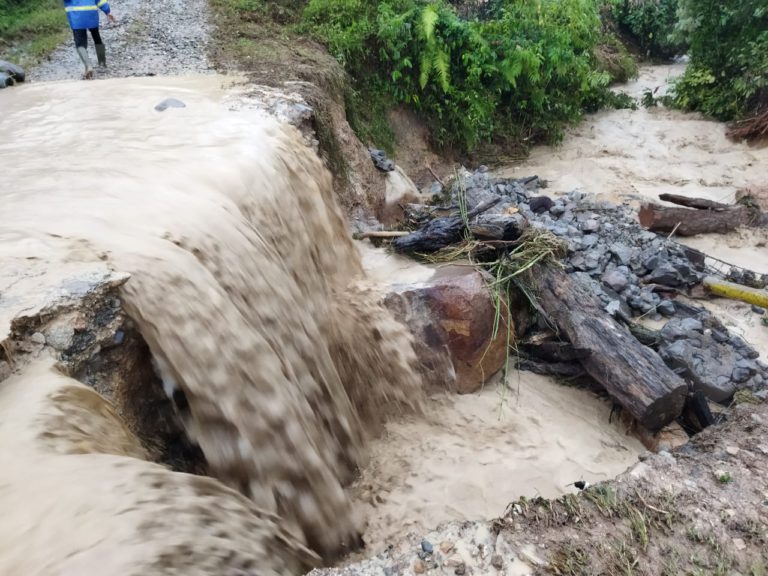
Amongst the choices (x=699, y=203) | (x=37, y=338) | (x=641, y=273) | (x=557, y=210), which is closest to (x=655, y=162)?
(x=699, y=203)

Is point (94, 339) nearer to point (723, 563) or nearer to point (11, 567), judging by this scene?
point (11, 567)

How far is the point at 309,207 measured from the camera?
4.73 meters

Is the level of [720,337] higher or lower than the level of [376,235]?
lower

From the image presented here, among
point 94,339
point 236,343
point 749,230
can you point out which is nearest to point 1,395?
point 94,339

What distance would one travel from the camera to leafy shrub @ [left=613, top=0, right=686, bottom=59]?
12812mm

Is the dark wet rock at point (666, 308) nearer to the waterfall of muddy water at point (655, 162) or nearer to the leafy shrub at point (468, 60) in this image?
the waterfall of muddy water at point (655, 162)

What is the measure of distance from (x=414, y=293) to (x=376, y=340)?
1.62 ft

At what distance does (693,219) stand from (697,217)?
6 centimetres

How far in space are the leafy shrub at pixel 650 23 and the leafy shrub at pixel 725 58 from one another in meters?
3.62

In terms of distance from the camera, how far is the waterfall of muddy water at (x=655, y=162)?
300 inches

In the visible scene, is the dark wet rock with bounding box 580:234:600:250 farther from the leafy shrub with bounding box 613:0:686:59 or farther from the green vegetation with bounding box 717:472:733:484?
the leafy shrub with bounding box 613:0:686:59

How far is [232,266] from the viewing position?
3.21m

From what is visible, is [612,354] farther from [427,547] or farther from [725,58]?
[725,58]

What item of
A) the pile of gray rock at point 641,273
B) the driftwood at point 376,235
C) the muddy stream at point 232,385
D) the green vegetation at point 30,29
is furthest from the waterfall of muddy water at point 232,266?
the green vegetation at point 30,29
